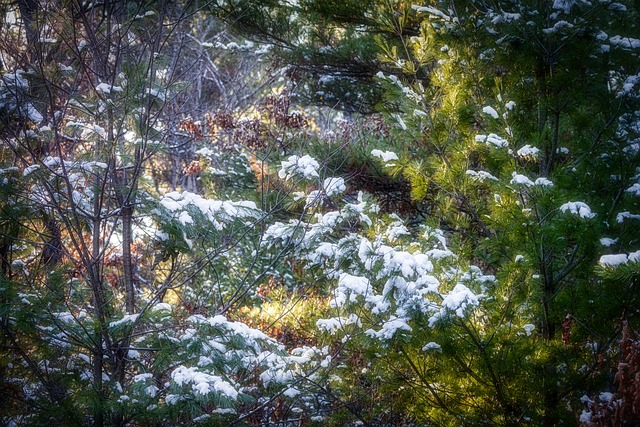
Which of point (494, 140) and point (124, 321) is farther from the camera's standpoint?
point (494, 140)

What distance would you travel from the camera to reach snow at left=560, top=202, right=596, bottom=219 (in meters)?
3.55

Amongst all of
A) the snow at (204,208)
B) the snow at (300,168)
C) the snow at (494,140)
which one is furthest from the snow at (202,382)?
the snow at (494,140)

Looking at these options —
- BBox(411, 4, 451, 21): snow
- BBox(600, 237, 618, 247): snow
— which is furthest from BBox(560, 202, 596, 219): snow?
BBox(411, 4, 451, 21): snow

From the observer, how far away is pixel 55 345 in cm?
379

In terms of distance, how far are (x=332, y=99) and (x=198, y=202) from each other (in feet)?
15.7

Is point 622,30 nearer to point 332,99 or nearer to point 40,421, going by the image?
point 332,99

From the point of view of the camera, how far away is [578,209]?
3672 mm

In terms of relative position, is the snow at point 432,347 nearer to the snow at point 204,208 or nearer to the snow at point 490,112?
the snow at point 204,208

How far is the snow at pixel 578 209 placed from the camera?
3.55m

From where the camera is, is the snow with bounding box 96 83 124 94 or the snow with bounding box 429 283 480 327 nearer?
the snow with bounding box 429 283 480 327

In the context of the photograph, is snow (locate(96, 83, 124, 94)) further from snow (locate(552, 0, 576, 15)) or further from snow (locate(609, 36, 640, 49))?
snow (locate(609, 36, 640, 49))

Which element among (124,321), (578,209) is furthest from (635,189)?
(124,321)

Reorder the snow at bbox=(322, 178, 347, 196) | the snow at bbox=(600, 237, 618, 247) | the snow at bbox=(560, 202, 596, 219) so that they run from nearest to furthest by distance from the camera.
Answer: the snow at bbox=(560, 202, 596, 219) < the snow at bbox=(600, 237, 618, 247) < the snow at bbox=(322, 178, 347, 196)

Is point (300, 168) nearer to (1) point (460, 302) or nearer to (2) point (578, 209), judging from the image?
(1) point (460, 302)
